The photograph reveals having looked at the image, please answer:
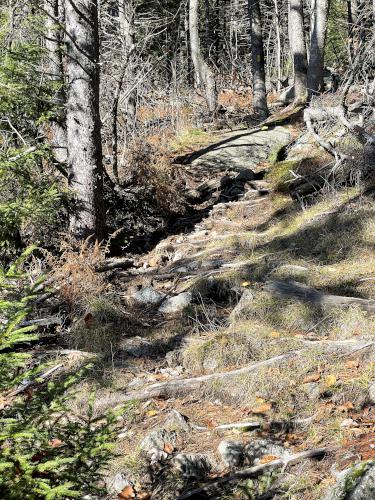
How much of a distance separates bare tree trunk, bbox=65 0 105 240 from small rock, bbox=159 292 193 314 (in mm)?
2140

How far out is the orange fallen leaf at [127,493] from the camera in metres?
4.09

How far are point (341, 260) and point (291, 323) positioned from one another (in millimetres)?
1727

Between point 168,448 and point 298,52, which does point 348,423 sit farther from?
point 298,52

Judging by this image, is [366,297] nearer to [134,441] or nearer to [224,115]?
[134,441]

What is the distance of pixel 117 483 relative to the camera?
4.21 metres

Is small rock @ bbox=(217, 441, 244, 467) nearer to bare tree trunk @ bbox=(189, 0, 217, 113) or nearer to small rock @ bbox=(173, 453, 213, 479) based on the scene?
small rock @ bbox=(173, 453, 213, 479)

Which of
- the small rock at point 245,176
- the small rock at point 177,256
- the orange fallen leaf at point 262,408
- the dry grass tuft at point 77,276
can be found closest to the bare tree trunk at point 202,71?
the small rock at point 245,176

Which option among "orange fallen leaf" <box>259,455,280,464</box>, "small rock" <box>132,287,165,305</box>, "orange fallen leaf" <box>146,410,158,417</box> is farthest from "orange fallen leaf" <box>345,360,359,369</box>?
"small rock" <box>132,287,165,305</box>

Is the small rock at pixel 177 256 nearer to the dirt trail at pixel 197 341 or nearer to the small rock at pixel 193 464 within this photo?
the dirt trail at pixel 197 341

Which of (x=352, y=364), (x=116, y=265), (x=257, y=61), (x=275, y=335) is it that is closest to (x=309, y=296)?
(x=275, y=335)

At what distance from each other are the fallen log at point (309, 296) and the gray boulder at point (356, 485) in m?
2.36

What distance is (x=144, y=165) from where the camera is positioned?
33.7 feet

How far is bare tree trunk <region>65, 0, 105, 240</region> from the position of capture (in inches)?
329

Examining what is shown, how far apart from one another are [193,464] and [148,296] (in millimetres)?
3202
